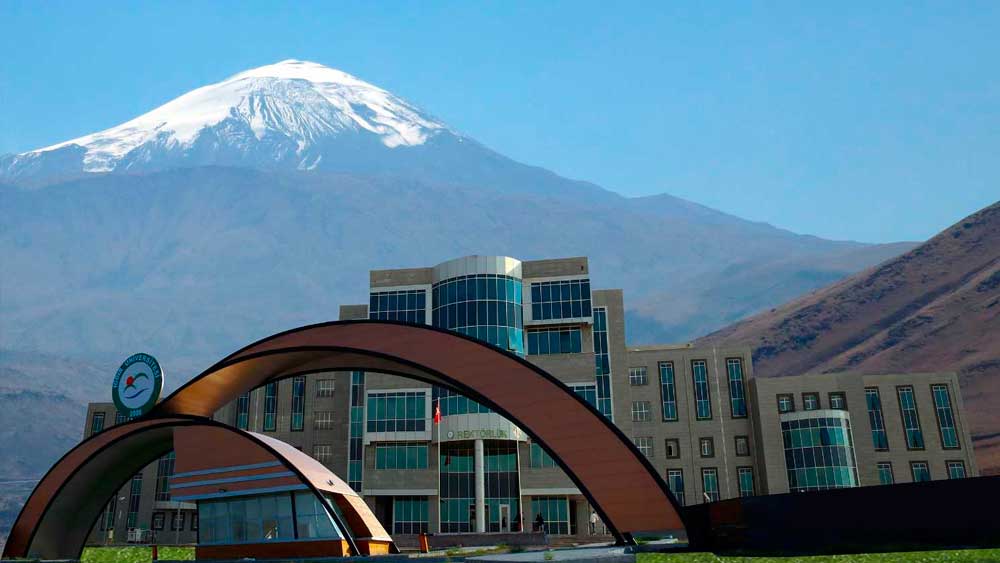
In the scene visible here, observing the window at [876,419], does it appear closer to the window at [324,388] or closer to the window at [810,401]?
the window at [810,401]

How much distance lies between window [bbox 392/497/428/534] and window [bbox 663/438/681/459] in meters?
24.8

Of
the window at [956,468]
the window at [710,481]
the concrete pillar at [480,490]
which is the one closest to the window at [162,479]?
the concrete pillar at [480,490]

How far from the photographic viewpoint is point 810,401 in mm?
83688

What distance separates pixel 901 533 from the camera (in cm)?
1894

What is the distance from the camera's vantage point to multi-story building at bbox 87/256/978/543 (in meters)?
72.6

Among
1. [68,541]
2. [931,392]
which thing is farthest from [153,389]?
[931,392]

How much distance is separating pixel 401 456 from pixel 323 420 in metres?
15.2

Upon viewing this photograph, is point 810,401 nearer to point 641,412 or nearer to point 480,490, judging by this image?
point 641,412

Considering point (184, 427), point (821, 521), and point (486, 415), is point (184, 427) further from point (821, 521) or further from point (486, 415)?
point (486, 415)

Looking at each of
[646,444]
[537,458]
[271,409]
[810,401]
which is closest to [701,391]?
[646,444]

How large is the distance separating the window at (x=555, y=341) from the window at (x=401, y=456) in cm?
1268

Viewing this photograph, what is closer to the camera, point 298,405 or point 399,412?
point 399,412

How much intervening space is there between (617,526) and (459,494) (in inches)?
1852

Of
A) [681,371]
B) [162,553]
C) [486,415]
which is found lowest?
[162,553]
